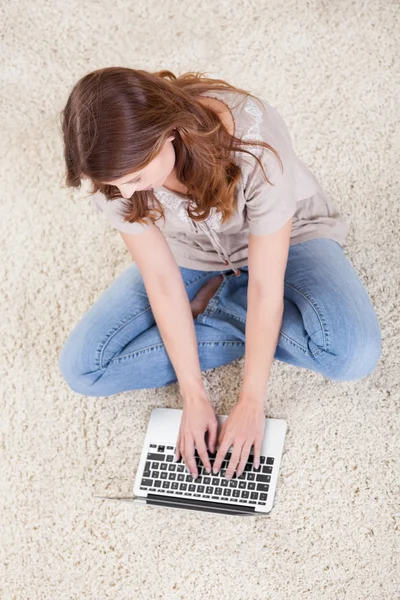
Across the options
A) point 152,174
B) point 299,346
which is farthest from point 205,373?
point 152,174

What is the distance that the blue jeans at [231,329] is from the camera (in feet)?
3.80

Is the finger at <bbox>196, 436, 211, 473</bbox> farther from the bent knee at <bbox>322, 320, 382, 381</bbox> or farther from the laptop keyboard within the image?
the bent knee at <bbox>322, 320, 382, 381</bbox>

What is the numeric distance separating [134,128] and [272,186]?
9.9 inches

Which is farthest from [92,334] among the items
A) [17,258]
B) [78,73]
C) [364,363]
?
[78,73]

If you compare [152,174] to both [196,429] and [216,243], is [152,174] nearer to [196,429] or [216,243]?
[216,243]

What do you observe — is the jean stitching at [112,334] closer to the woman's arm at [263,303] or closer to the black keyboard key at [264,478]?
the woman's arm at [263,303]

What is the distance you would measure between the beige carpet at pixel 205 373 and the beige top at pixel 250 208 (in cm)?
25

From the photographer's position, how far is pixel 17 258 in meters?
1.56

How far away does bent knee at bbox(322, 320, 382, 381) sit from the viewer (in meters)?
1.15

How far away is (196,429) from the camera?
1.23 metres

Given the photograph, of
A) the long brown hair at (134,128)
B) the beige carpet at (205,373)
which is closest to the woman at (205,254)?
the long brown hair at (134,128)

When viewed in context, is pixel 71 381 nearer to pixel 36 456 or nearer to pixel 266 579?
pixel 36 456

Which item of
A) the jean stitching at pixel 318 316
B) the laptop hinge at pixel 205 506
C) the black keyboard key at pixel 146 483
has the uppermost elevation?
the jean stitching at pixel 318 316

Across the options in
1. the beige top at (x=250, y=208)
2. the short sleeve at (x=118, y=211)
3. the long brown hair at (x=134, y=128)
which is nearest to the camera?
the long brown hair at (x=134, y=128)
